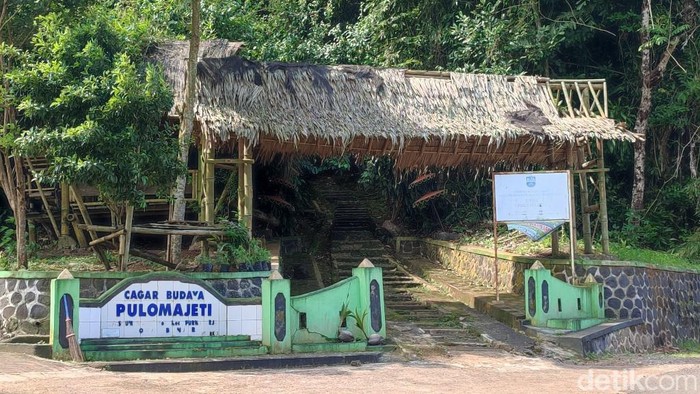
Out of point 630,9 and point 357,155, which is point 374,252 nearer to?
point 357,155

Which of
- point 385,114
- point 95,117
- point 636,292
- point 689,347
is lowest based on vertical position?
point 689,347

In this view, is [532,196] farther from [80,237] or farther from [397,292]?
[80,237]

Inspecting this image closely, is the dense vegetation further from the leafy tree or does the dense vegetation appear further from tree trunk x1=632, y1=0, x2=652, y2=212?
the leafy tree

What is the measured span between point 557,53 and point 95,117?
1338 centimetres

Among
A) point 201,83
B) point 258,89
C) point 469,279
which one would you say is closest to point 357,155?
point 258,89

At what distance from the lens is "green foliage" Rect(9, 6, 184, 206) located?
34.9ft

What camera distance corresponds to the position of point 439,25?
2092cm

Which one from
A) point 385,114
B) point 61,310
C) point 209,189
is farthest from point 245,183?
point 61,310

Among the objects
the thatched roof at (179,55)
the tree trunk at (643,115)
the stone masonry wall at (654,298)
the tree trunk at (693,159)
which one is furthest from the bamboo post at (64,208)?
the tree trunk at (693,159)

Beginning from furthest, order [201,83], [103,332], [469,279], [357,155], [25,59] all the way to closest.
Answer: [469,279]
[357,155]
[201,83]
[25,59]
[103,332]

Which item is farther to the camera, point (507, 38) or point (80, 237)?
point (507, 38)

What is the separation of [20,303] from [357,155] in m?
6.49

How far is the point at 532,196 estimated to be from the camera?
14422 mm

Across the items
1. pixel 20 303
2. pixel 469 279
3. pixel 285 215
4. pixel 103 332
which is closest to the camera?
pixel 103 332
